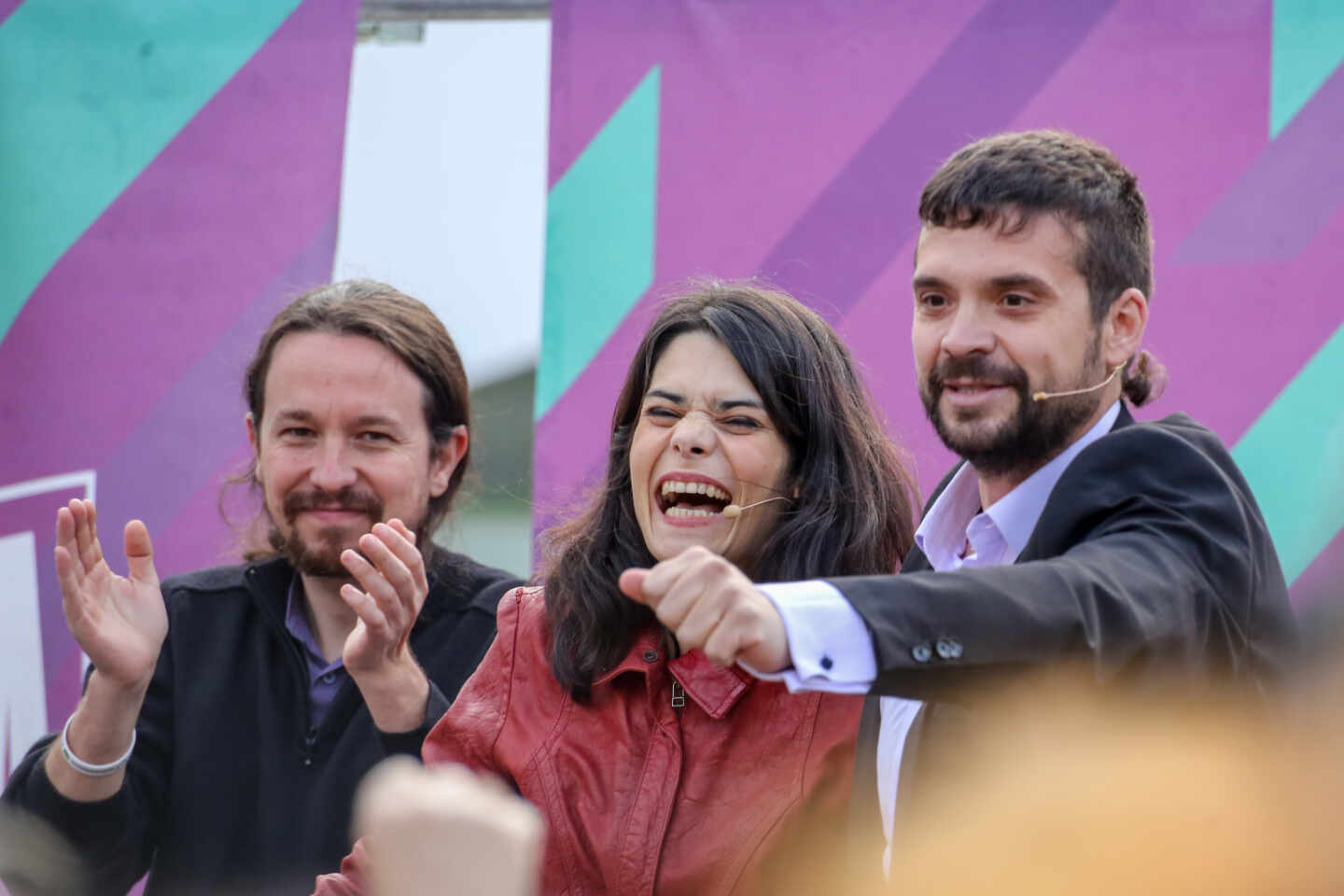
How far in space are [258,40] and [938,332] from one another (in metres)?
2.05

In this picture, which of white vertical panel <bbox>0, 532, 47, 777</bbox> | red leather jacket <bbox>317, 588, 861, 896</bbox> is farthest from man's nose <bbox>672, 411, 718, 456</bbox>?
white vertical panel <bbox>0, 532, 47, 777</bbox>

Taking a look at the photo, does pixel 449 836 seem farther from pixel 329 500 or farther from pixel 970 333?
pixel 329 500

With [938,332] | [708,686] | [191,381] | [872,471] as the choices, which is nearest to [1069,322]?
[938,332]

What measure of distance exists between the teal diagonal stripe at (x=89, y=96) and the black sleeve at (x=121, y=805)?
3.65ft

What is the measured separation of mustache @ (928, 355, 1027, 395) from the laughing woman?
413 millimetres

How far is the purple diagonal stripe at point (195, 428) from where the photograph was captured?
11.1 feet

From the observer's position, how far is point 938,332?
1975 mm

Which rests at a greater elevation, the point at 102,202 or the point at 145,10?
the point at 145,10

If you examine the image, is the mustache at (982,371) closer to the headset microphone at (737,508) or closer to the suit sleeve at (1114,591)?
the suit sleeve at (1114,591)

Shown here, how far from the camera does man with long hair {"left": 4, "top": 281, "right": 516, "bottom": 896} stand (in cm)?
250

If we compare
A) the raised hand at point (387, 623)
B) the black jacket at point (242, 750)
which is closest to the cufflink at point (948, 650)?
the raised hand at point (387, 623)

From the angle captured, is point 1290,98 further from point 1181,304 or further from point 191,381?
point 191,381

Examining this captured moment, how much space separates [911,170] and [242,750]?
1776 mm

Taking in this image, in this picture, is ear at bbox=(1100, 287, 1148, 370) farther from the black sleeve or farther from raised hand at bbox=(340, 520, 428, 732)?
the black sleeve
